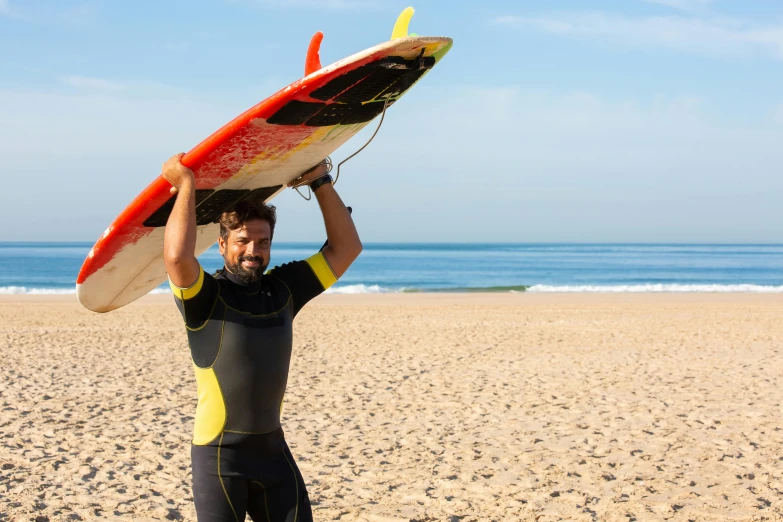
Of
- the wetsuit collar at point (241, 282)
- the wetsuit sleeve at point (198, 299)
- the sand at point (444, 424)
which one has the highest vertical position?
the wetsuit collar at point (241, 282)

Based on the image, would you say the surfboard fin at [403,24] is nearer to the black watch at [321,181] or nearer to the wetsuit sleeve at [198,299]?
the black watch at [321,181]

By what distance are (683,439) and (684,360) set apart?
15.2 ft

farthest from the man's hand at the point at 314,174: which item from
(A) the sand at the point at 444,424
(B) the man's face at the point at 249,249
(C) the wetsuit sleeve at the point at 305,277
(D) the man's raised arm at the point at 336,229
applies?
(A) the sand at the point at 444,424

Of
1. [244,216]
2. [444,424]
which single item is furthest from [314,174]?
[444,424]

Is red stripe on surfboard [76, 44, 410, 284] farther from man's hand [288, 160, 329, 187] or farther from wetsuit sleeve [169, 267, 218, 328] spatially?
wetsuit sleeve [169, 267, 218, 328]

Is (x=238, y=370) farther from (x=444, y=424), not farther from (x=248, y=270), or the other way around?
(x=444, y=424)

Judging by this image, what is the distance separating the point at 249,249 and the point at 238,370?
1.23ft

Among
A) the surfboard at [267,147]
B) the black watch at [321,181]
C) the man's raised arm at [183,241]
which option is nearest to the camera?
the man's raised arm at [183,241]

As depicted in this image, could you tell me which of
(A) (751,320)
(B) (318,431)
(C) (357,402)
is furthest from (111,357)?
(A) (751,320)

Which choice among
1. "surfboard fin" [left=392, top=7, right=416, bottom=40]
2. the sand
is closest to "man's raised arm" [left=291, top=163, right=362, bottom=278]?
A: "surfboard fin" [left=392, top=7, right=416, bottom=40]

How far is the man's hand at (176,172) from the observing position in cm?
233

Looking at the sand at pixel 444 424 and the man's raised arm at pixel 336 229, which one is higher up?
the man's raised arm at pixel 336 229

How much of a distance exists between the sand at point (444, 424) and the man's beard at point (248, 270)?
2.49m

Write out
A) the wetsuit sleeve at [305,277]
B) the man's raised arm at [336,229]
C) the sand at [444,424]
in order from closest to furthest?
the wetsuit sleeve at [305,277], the man's raised arm at [336,229], the sand at [444,424]
